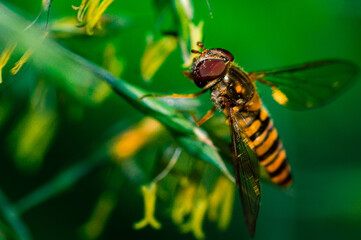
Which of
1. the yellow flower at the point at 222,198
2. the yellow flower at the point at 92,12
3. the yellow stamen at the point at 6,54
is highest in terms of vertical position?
the yellow flower at the point at 92,12

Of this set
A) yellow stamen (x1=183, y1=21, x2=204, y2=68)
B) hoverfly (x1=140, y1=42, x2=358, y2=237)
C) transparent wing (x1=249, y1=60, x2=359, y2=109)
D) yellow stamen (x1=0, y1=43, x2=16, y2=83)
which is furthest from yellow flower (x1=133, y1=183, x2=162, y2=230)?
yellow stamen (x1=0, y1=43, x2=16, y2=83)

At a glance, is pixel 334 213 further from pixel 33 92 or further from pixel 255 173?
pixel 33 92

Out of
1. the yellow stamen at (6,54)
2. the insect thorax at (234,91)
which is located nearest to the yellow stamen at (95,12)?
the yellow stamen at (6,54)

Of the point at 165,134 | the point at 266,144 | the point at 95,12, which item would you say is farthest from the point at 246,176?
the point at 95,12

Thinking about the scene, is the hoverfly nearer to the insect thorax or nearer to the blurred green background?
the insect thorax

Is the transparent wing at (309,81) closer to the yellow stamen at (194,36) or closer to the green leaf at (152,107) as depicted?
the yellow stamen at (194,36)
